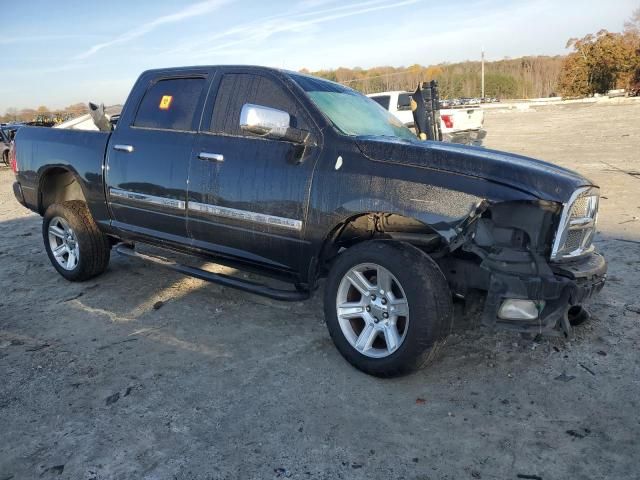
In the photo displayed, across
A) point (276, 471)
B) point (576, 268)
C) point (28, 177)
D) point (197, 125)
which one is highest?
point (197, 125)

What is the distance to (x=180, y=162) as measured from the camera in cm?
417

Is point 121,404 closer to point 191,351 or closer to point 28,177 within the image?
point 191,351

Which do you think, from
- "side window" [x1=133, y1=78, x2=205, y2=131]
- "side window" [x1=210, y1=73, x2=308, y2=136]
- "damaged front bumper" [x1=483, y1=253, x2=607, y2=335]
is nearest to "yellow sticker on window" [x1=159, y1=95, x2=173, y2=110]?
"side window" [x1=133, y1=78, x2=205, y2=131]

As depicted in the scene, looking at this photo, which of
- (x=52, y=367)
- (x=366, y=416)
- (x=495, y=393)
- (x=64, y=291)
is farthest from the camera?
(x=64, y=291)

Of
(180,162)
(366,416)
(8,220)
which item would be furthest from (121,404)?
(8,220)

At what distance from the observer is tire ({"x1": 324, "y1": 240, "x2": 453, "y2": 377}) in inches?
121

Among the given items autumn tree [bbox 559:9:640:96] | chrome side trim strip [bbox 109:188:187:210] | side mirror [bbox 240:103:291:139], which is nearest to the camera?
side mirror [bbox 240:103:291:139]

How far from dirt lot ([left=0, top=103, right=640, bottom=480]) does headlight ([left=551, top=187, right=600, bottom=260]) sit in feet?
→ 2.56

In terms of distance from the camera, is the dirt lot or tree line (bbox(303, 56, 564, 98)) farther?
tree line (bbox(303, 56, 564, 98))

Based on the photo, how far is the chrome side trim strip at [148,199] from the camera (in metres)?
4.21

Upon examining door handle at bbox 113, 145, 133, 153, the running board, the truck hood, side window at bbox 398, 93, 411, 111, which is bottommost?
the running board

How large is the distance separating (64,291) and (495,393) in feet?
13.3

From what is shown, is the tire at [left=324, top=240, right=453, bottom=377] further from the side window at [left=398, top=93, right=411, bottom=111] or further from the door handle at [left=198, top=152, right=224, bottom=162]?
the side window at [left=398, top=93, right=411, bottom=111]

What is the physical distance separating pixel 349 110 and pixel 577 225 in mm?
1813
